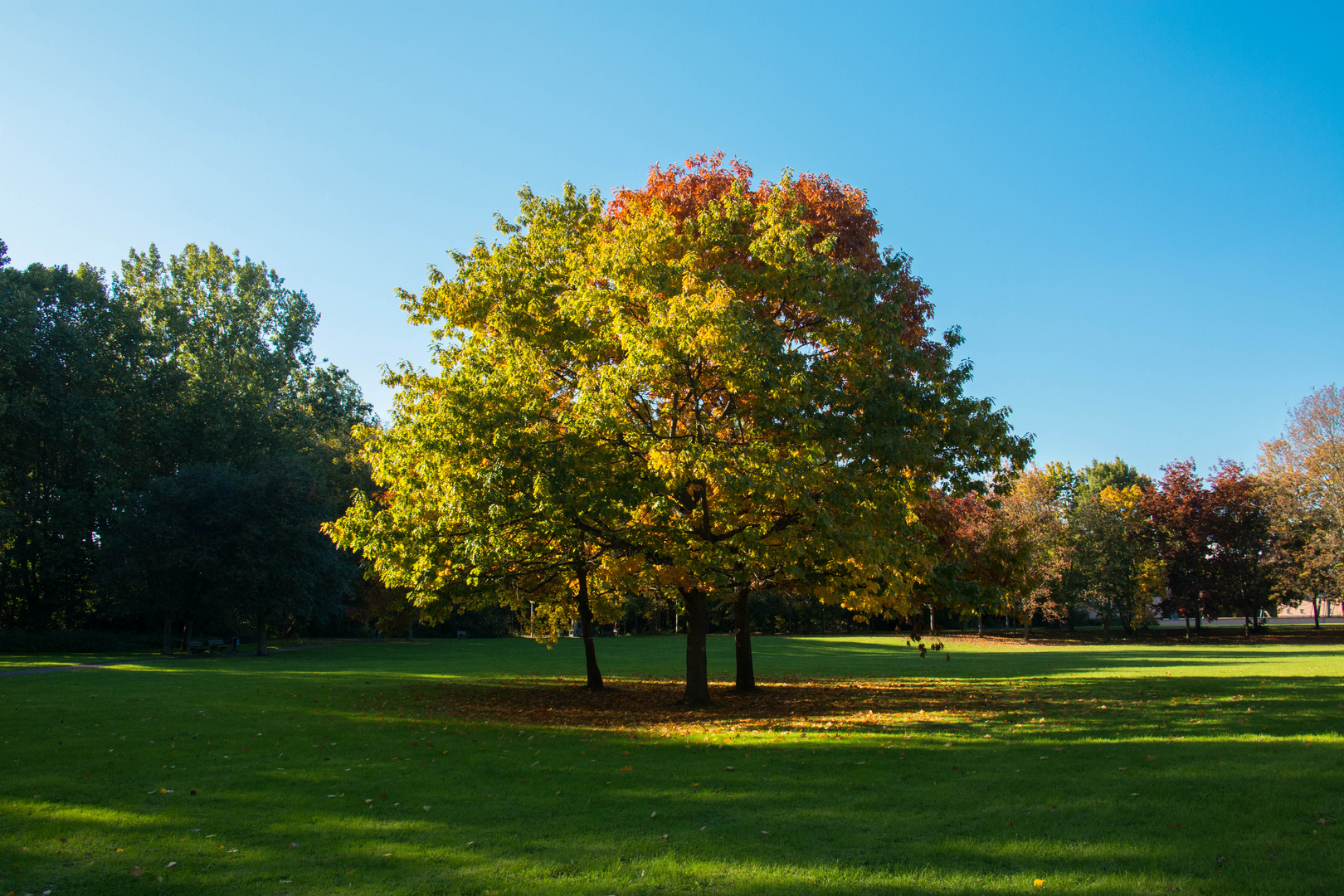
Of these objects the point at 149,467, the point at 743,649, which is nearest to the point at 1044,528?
the point at 743,649

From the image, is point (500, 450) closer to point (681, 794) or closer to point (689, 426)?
point (689, 426)

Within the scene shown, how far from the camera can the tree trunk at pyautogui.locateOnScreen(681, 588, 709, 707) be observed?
1834cm

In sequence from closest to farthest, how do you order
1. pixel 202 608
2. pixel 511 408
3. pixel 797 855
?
1. pixel 797 855
2. pixel 511 408
3. pixel 202 608

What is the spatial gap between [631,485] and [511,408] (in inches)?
109

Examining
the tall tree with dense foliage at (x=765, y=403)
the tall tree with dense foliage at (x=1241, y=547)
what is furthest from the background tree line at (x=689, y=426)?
the tall tree with dense foliage at (x=1241, y=547)

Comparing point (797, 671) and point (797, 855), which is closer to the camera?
point (797, 855)

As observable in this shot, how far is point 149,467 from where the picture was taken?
48.7 meters

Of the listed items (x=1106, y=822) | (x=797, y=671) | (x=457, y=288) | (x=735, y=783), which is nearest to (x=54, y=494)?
(x=457, y=288)

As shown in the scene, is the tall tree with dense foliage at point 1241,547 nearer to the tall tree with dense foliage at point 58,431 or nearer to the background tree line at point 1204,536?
the background tree line at point 1204,536

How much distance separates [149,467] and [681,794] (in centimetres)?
5150

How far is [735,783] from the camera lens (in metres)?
9.66

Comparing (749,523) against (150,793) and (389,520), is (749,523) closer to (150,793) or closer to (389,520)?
→ (389,520)

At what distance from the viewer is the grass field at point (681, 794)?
636 centimetres

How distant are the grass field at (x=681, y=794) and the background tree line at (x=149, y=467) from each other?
21.0 meters
